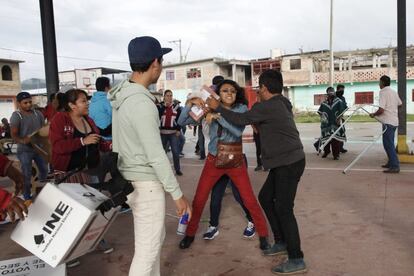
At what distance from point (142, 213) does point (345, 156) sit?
839 cm

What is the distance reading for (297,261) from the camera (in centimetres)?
361

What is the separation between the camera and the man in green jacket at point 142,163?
8.07 feet

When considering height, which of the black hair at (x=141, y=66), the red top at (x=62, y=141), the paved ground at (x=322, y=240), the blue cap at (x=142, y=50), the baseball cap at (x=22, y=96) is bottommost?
the paved ground at (x=322, y=240)

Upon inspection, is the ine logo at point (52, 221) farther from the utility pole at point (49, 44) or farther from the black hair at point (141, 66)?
the utility pole at point (49, 44)

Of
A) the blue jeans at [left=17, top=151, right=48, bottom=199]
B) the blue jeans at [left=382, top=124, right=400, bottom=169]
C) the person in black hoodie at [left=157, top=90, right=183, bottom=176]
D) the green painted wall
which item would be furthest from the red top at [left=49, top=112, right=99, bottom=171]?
the green painted wall

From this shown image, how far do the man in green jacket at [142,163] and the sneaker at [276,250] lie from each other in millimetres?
1653

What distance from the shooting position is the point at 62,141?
147 inches

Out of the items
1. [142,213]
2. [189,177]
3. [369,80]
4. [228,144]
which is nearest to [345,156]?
[189,177]

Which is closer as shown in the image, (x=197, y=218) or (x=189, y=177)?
(x=197, y=218)

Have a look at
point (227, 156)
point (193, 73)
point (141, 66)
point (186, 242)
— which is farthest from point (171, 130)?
point (193, 73)

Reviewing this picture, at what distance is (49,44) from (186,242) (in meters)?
4.21

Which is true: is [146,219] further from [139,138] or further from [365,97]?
[365,97]

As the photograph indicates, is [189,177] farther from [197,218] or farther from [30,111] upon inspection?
[197,218]

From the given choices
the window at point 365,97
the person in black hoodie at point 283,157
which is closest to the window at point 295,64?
the window at point 365,97
